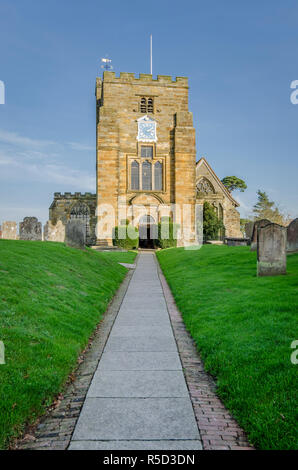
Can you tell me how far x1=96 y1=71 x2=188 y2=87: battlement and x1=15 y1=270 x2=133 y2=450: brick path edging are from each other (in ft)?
113

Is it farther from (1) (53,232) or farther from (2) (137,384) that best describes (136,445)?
(1) (53,232)

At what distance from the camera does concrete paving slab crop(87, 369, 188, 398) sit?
Result: 4480mm

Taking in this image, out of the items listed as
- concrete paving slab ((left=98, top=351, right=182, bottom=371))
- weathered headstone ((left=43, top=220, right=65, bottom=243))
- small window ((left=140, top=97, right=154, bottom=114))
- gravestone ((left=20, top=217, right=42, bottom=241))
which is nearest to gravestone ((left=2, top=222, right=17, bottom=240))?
gravestone ((left=20, top=217, right=42, bottom=241))

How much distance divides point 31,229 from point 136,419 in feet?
59.9

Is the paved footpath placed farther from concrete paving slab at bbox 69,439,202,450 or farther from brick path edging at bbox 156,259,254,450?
brick path edging at bbox 156,259,254,450

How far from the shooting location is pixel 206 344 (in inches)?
242

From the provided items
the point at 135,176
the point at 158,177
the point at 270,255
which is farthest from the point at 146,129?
the point at 270,255

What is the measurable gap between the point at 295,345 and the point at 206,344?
1.49m

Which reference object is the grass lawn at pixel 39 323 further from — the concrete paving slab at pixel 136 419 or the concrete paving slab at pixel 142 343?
the concrete paving slab at pixel 136 419

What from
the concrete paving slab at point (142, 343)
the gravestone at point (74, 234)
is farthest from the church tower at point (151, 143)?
the concrete paving slab at point (142, 343)

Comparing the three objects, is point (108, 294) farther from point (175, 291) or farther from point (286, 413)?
point (286, 413)

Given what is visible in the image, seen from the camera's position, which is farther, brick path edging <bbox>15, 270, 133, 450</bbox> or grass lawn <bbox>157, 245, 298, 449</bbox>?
grass lawn <bbox>157, 245, 298, 449</bbox>

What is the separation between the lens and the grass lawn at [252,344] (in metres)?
3.77

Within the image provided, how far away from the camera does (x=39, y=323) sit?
649cm
